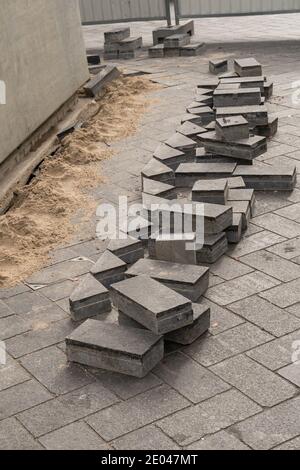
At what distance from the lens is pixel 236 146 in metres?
8.60

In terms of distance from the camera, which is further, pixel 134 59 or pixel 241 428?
pixel 134 59

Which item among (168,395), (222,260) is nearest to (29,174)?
(222,260)

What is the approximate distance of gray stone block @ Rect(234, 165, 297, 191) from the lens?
8.10m

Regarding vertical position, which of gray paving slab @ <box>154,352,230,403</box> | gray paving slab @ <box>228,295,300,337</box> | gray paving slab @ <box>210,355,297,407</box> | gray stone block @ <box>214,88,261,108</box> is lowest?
gray paving slab @ <box>210,355,297,407</box>

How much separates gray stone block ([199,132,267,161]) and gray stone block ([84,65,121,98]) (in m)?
3.90

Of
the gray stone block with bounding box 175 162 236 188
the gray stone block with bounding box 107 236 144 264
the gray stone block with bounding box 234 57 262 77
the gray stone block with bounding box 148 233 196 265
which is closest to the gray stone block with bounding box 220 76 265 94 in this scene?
the gray stone block with bounding box 234 57 262 77

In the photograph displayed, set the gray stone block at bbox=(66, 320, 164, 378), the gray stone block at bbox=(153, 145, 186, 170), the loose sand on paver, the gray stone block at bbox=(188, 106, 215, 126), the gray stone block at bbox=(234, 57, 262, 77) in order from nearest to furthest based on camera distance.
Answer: the gray stone block at bbox=(66, 320, 164, 378), the loose sand on paver, the gray stone block at bbox=(153, 145, 186, 170), the gray stone block at bbox=(188, 106, 215, 126), the gray stone block at bbox=(234, 57, 262, 77)

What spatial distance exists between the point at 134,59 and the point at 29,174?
670 cm

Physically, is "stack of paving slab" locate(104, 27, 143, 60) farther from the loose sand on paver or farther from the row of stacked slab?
the row of stacked slab

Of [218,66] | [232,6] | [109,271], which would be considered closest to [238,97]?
[218,66]

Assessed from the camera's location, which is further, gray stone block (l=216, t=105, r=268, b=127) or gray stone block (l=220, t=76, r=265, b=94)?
gray stone block (l=220, t=76, r=265, b=94)
